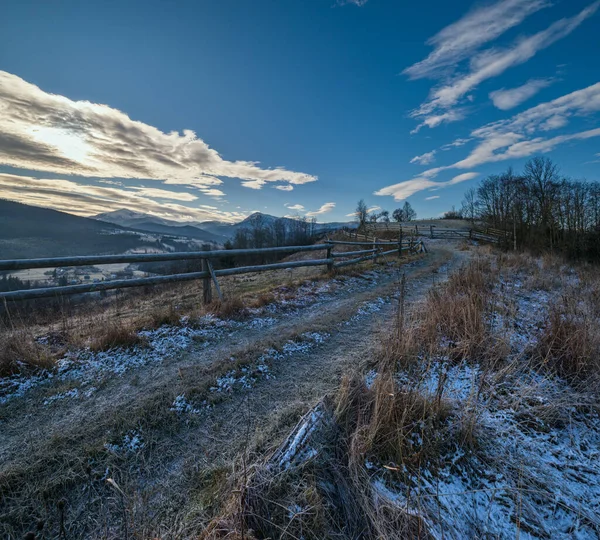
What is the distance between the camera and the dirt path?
158 cm

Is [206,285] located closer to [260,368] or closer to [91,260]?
[91,260]

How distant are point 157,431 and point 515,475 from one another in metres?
2.79

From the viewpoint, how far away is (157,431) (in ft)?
7.35

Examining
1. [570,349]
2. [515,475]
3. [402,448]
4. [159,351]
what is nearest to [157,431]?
[159,351]

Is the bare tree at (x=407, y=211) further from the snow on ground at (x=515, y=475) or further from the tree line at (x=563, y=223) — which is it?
the snow on ground at (x=515, y=475)

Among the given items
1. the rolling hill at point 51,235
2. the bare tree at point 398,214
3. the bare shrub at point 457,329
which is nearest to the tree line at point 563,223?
the bare shrub at point 457,329

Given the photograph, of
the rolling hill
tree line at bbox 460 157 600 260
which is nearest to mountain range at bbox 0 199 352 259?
the rolling hill

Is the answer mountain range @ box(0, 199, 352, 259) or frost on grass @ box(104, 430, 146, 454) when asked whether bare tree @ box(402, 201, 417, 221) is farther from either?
frost on grass @ box(104, 430, 146, 454)

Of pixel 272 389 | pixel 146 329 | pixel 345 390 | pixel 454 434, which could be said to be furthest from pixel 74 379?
pixel 454 434

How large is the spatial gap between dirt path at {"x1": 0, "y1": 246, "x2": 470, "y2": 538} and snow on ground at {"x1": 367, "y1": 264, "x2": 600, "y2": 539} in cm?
111

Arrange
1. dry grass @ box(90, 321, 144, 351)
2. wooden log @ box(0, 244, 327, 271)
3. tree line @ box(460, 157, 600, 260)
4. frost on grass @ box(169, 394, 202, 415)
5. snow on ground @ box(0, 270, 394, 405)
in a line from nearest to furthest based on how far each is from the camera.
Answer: frost on grass @ box(169, 394, 202, 415) → snow on ground @ box(0, 270, 394, 405) → dry grass @ box(90, 321, 144, 351) → wooden log @ box(0, 244, 327, 271) → tree line @ box(460, 157, 600, 260)

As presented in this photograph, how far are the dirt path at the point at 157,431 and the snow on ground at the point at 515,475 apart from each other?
1.11 meters

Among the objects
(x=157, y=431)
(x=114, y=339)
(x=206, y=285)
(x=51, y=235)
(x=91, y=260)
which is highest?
(x=51, y=235)

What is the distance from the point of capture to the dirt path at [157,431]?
1.58 metres
